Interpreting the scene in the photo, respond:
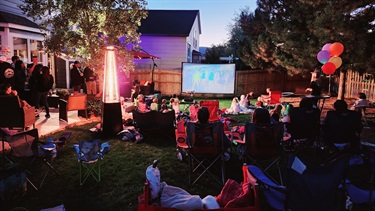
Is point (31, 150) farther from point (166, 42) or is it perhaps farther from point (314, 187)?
point (166, 42)

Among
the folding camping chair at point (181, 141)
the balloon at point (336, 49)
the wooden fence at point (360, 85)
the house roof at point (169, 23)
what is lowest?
the folding camping chair at point (181, 141)

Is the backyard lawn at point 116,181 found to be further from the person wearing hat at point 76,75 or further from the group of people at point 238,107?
the person wearing hat at point 76,75

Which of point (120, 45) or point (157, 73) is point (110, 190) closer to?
point (120, 45)

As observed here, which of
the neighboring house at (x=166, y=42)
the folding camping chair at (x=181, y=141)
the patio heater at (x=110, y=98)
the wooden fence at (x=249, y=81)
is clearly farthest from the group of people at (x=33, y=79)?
the neighboring house at (x=166, y=42)

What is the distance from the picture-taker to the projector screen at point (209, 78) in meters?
16.7

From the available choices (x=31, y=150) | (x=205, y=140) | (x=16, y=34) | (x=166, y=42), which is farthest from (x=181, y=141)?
(x=166, y=42)

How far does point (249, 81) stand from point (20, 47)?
42.6 feet

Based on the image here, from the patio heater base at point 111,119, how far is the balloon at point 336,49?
7.30 meters

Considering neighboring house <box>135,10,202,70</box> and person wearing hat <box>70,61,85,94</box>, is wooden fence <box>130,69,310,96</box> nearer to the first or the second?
neighboring house <box>135,10,202,70</box>

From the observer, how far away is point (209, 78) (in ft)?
55.0

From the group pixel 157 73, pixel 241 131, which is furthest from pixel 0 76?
pixel 157 73

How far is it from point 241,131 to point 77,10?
7.47 metres

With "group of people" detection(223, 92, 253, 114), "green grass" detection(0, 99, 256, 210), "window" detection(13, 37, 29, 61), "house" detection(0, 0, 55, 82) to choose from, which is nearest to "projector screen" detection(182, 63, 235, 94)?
"group of people" detection(223, 92, 253, 114)

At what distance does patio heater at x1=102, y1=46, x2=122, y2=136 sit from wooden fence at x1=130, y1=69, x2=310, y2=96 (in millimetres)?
11041
